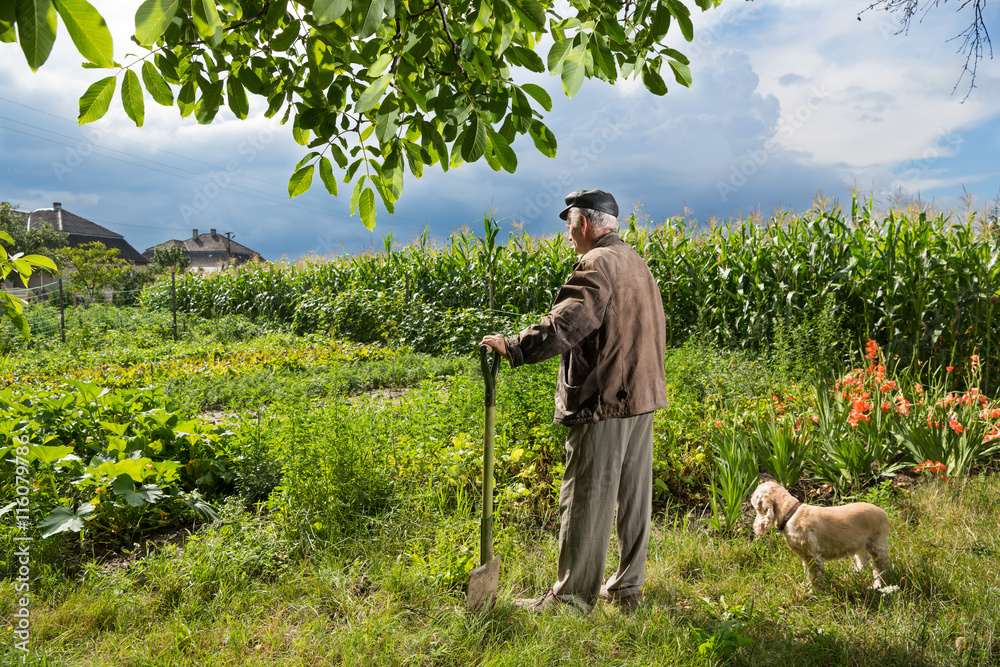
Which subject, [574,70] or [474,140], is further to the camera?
[474,140]

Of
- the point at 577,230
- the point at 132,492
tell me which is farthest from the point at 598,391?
the point at 132,492

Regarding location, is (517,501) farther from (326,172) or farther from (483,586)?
(326,172)

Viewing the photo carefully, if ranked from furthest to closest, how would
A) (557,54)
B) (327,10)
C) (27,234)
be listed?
1. (27,234)
2. (557,54)
3. (327,10)

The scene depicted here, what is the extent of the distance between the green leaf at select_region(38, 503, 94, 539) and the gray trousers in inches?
95.7

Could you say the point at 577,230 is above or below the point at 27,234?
below

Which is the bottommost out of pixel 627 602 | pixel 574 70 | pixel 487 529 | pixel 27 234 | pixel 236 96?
pixel 627 602

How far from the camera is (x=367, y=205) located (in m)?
2.28

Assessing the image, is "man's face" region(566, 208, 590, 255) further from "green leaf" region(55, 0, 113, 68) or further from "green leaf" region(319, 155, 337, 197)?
"green leaf" region(55, 0, 113, 68)

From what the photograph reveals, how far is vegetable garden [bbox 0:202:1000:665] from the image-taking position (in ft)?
7.83

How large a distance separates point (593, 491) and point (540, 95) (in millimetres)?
1684

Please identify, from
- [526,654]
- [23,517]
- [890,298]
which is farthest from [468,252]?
[526,654]

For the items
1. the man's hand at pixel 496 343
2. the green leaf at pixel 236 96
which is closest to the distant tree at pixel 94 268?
the green leaf at pixel 236 96

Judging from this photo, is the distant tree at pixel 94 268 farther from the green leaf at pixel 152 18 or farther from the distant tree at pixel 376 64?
the green leaf at pixel 152 18

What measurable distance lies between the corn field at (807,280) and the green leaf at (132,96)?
291 cm
